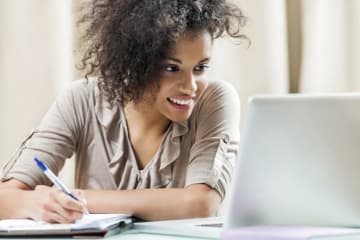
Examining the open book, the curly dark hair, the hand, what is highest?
the curly dark hair

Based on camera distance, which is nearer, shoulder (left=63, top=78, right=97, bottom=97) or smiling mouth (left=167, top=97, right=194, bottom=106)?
smiling mouth (left=167, top=97, right=194, bottom=106)

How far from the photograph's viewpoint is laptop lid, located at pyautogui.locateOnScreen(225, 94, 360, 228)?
3.14 ft

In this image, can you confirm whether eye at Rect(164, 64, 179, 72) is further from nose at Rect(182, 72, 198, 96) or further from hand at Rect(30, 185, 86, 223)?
hand at Rect(30, 185, 86, 223)

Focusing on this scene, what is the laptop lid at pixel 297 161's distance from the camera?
958 mm

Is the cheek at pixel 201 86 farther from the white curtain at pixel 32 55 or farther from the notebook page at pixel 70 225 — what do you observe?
the white curtain at pixel 32 55

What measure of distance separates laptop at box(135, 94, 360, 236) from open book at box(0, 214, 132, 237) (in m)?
0.26

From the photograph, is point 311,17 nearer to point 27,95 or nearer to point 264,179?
point 27,95

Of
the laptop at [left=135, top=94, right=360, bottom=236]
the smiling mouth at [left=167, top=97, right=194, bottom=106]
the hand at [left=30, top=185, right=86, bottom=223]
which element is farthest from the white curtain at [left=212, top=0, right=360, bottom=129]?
the laptop at [left=135, top=94, right=360, bottom=236]

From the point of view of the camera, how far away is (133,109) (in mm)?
1709

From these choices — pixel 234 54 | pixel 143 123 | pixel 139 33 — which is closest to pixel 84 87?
pixel 143 123

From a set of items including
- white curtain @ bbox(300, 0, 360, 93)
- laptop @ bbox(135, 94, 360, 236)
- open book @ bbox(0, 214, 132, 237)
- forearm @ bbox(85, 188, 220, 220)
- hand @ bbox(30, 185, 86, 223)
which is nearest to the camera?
laptop @ bbox(135, 94, 360, 236)

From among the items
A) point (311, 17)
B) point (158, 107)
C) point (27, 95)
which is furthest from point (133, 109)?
point (311, 17)

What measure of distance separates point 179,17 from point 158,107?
0.70ft

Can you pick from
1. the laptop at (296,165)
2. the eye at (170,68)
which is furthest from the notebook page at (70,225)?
the eye at (170,68)
